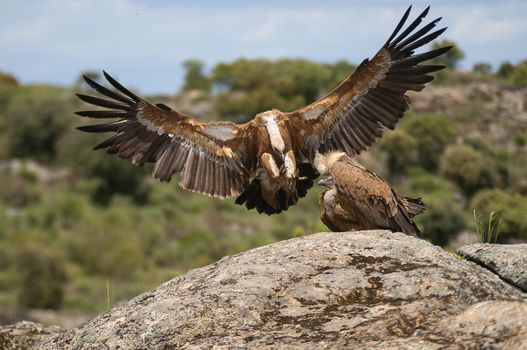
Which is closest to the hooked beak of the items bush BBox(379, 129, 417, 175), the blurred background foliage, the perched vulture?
the perched vulture

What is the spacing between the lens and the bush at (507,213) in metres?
17.5

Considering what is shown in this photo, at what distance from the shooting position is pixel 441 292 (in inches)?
238

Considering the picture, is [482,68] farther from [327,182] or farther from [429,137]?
[327,182]

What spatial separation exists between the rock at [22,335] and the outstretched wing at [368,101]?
452 cm

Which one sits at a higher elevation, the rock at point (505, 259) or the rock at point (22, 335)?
the rock at point (505, 259)

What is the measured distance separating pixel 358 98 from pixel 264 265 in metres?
5.46

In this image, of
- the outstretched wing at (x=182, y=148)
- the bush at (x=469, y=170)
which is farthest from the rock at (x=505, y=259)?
the bush at (x=469, y=170)

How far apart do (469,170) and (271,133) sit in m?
33.6

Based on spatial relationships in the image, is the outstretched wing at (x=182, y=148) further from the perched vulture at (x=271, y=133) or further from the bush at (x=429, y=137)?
→ the bush at (x=429, y=137)

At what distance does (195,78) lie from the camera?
291 ft

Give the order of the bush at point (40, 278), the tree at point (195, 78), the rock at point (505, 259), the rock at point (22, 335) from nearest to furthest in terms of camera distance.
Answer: the rock at point (505, 259) < the rock at point (22, 335) < the bush at point (40, 278) < the tree at point (195, 78)

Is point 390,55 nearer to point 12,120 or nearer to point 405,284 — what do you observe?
point 405,284

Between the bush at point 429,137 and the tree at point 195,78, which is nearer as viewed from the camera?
the bush at point 429,137

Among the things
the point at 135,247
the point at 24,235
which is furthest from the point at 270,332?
the point at 24,235
